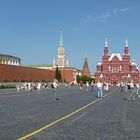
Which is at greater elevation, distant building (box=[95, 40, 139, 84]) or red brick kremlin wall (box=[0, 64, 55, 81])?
distant building (box=[95, 40, 139, 84])

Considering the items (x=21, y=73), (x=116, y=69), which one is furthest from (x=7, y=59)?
(x=116, y=69)

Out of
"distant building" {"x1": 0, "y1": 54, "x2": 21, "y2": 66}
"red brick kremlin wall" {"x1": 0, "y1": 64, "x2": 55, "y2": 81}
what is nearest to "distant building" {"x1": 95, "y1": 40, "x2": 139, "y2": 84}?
"distant building" {"x1": 0, "y1": 54, "x2": 21, "y2": 66}

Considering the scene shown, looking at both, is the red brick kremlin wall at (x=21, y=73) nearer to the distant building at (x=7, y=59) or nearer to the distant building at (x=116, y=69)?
the distant building at (x=7, y=59)

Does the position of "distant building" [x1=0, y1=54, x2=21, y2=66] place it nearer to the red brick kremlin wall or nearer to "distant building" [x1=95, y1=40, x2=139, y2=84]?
the red brick kremlin wall

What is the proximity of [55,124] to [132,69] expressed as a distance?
168541 mm

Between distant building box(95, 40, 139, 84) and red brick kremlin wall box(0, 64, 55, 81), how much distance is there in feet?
124

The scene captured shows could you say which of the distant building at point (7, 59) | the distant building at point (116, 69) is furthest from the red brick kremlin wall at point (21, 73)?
the distant building at point (116, 69)

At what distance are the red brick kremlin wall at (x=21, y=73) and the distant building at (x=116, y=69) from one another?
3767 cm

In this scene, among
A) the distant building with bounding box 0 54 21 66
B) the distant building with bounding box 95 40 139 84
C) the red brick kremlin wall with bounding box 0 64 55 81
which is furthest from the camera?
the distant building with bounding box 95 40 139 84

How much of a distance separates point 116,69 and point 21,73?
7570 cm

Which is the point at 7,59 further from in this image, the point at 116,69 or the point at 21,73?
the point at 116,69

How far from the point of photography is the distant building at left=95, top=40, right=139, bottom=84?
582ft

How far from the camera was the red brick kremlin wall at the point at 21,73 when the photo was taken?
320ft

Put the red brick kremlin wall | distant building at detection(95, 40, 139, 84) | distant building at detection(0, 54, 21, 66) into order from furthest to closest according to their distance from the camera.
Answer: distant building at detection(95, 40, 139, 84), distant building at detection(0, 54, 21, 66), the red brick kremlin wall
